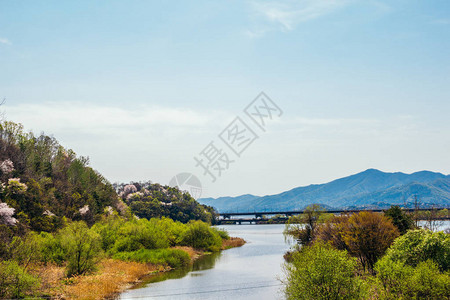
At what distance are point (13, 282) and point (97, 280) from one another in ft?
36.2

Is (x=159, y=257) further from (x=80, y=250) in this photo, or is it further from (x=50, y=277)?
(x=50, y=277)

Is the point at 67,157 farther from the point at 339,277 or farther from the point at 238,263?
the point at 339,277

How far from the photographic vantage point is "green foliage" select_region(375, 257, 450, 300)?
1836 cm

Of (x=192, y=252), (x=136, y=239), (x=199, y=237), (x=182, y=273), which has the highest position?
(x=136, y=239)

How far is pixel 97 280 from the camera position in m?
38.8

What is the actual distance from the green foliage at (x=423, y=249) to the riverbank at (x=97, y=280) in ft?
→ 85.8

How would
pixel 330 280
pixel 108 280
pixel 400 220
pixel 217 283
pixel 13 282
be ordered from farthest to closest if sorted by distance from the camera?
pixel 217 283 → pixel 108 280 → pixel 400 220 → pixel 13 282 → pixel 330 280

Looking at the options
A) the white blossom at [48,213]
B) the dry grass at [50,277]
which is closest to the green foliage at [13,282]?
the dry grass at [50,277]

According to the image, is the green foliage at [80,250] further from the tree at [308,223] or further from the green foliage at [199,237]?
the green foliage at [199,237]

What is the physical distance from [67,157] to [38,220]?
50606 mm

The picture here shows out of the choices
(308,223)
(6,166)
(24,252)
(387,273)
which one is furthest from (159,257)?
(387,273)

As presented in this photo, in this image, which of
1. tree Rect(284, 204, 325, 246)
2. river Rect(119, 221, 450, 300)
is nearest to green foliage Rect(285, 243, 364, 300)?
river Rect(119, 221, 450, 300)

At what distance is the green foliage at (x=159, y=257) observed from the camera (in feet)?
175

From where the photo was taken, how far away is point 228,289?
3956 cm
